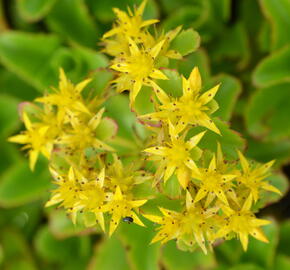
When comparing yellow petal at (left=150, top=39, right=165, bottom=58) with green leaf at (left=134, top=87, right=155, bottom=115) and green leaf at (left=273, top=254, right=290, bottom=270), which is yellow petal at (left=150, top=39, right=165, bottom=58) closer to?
green leaf at (left=134, top=87, right=155, bottom=115)

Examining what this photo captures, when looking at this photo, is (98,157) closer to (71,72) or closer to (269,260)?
(71,72)

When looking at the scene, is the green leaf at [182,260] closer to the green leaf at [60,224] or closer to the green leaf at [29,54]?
the green leaf at [60,224]

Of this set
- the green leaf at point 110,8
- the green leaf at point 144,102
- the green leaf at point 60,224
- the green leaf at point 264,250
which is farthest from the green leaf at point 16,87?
the green leaf at point 264,250

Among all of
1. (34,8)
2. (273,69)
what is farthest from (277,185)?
(34,8)

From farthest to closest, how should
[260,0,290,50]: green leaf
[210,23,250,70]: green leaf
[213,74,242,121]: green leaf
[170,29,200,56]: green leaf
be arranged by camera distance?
1. [210,23,250,70]: green leaf
2. [260,0,290,50]: green leaf
3. [213,74,242,121]: green leaf
4. [170,29,200,56]: green leaf

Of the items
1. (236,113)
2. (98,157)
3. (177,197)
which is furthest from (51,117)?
(236,113)

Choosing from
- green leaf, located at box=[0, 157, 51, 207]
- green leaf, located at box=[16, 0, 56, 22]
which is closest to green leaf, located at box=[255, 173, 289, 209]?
green leaf, located at box=[0, 157, 51, 207]
